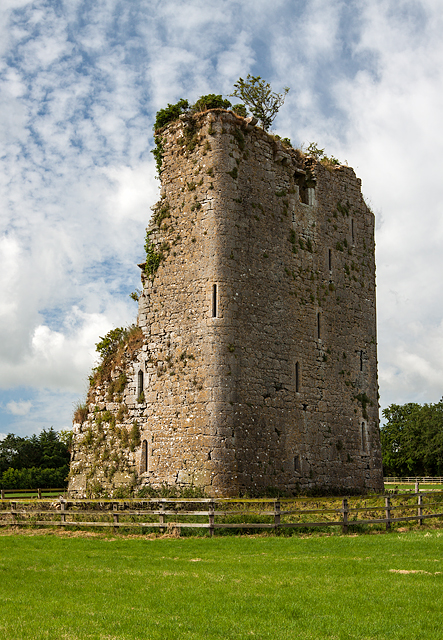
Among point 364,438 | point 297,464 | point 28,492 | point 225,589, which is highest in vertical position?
point 364,438

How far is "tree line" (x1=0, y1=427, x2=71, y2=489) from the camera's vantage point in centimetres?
4373

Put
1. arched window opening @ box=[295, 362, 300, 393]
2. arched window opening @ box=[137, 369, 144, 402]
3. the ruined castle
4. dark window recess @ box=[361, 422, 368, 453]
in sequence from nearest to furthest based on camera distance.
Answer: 1. the ruined castle
2. arched window opening @ box=[137, 369, 144, 402]
3. arched window opening @ box=[295, 362, 300, 393]
4. dark window recess @ box=[361, 422, 368, 453]

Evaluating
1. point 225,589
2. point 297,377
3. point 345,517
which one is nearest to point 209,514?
point 345,517

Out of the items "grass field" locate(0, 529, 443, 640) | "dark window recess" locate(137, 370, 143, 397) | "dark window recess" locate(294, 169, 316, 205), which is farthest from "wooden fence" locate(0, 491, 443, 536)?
"dark window recess" locate(294, 169, 316, 205)

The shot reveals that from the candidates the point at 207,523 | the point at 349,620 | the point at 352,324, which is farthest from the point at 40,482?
the point at 349,620

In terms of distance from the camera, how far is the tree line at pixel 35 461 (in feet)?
143

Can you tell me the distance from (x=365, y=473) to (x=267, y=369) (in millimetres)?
7450

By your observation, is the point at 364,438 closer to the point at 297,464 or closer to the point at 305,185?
the point at 297,464

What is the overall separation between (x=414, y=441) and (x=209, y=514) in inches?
2505

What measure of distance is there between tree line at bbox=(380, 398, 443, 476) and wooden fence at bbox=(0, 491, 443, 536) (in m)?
54.1

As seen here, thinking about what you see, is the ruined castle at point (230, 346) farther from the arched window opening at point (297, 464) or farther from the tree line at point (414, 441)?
the tree line at point (414, 441)

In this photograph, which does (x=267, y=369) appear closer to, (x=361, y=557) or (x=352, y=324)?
(x=352, y=324)

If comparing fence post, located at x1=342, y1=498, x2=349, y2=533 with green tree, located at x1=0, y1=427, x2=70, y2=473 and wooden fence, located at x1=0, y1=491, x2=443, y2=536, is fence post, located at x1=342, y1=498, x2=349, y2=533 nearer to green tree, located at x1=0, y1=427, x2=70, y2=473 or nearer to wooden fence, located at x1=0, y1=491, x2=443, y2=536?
wooden fence, located at x1=0, y1=491, x2=443, y2=536

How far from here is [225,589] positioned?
1019 cm
